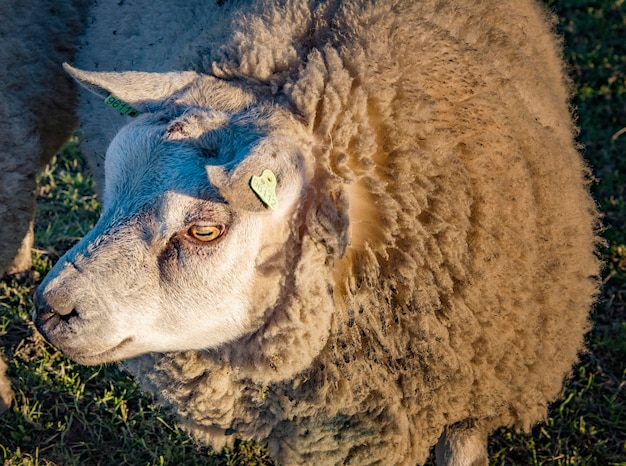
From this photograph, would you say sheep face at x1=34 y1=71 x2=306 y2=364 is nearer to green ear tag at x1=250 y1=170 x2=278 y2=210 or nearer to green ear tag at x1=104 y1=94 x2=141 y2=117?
green ear tag at x1=250 y1=170 x2=278 y2=210

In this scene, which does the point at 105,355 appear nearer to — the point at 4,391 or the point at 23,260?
the point at 4,391

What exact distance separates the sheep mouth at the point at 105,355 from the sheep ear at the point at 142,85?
0.75 m

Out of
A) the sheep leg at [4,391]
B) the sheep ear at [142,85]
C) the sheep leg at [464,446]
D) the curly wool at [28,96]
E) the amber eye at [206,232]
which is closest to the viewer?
the amber eye at [206,232]

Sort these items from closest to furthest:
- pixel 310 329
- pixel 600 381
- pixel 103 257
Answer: pixel 103 257
pixel 310 329
pixel 600 381

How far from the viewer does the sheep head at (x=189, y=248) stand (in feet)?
6.71

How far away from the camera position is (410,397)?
238 centimetres

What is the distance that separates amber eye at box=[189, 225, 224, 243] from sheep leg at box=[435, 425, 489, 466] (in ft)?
3.85

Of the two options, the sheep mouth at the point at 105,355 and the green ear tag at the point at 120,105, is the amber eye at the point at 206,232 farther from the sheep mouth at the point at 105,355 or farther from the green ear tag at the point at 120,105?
the green ear tag at the point at 120,105

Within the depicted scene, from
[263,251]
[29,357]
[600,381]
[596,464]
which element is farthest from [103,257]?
[600,381]

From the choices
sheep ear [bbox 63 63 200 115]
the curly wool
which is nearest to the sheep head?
sheep ear [bbox 63 63 200 115]

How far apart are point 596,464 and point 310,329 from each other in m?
1.81

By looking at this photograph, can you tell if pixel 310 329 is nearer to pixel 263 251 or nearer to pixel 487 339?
pixel 263 251

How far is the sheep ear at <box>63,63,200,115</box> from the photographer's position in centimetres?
226

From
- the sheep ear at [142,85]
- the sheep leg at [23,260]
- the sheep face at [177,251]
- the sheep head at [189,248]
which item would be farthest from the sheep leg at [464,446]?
the sheep leg at [23,260]
